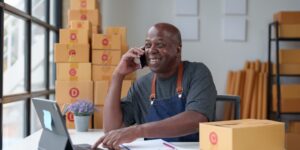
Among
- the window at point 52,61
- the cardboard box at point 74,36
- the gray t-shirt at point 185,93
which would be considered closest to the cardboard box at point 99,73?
the cardboard box at point 74,36

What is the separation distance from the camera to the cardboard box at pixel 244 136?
47.1 inches

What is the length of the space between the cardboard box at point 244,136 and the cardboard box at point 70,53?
185cm

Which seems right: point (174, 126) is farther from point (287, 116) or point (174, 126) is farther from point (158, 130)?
point (287, 116)

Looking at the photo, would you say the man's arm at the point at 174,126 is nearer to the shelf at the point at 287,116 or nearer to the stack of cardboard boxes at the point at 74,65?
the stack of cardboard boxes at the point at 74,65

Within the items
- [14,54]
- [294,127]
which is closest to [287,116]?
[294,127]

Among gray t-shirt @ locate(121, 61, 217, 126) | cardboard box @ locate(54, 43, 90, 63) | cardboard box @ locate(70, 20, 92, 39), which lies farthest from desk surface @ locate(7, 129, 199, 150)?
cardboard box @ locate(70, 20, 92, 39)

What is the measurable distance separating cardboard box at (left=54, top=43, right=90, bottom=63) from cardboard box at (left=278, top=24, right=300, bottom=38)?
6.96 ft

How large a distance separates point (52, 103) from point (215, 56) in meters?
3.17

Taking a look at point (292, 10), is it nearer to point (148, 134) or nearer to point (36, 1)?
point (36, 1)

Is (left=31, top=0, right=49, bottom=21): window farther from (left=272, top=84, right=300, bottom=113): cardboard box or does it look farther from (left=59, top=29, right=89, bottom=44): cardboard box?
(left=272, top=84, right=300, bottom=113): cardboard box

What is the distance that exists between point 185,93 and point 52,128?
75cm

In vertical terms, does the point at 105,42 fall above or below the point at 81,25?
below

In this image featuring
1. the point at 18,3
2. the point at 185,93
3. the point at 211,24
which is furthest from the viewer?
the point at 211,24

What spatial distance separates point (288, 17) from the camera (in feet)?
13.1
